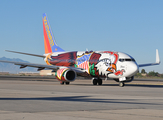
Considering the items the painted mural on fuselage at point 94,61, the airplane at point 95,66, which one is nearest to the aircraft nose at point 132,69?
the airplane at point 95,66

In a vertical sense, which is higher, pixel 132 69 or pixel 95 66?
pixel 95 66

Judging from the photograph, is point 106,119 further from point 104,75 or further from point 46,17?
point 46,17

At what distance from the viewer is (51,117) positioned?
10.0 meters

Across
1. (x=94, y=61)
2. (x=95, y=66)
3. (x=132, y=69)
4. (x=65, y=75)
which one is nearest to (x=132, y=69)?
(x=132, y=69)

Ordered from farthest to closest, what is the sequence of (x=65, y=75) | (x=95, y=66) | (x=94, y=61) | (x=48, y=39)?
(x=48, y=39) < (x=94, y=61) < (x=95, y=66) < (x=65, y=75)

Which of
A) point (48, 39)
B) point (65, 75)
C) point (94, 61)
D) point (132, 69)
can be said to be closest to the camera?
point (132, 69)

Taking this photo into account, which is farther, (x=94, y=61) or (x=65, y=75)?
(x=94, y=61)

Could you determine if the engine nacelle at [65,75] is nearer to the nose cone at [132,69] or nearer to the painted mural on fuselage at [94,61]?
the painted mural on fuselage at [94,61]

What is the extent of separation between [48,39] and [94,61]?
14940mm

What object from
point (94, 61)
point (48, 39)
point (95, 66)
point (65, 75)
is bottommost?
point (65, 75)

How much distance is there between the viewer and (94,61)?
3691 cm

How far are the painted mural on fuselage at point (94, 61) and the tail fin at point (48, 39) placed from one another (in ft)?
18.6

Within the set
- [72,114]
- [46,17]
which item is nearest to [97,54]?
[46,17]

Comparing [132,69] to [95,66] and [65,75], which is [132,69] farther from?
[65,75]
